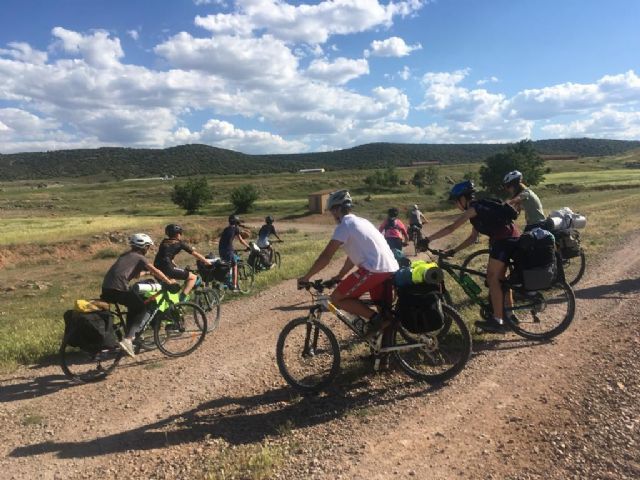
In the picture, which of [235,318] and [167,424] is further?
[235,318]

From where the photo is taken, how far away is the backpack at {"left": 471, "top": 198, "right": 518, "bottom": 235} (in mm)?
6402

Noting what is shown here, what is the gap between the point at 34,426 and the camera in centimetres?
545

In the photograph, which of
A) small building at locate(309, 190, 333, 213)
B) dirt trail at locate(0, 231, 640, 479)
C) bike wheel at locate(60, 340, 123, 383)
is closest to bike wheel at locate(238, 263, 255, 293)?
bike wheel at locate(60, 340, 123, 383)

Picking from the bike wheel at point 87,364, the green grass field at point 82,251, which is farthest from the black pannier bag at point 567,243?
the bike wheel at point 87,364

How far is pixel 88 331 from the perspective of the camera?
6.56 metres

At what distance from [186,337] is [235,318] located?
1886 millimetres

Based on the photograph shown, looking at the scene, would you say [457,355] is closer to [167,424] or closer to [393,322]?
[393,322]

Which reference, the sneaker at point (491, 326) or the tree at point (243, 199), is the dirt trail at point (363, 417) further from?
the tree at point (243, 199)

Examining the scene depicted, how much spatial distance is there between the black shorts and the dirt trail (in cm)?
115

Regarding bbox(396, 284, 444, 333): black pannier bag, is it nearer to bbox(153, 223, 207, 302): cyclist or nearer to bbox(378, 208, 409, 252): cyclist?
bbox(153, 223, 207, 302): cyclist

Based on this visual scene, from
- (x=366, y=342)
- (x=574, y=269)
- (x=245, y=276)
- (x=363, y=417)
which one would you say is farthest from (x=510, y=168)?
(x=363, y=417)

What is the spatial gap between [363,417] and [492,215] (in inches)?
127

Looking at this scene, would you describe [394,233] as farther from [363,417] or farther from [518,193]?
[363,417]

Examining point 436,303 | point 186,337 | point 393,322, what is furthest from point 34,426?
point 436,303
